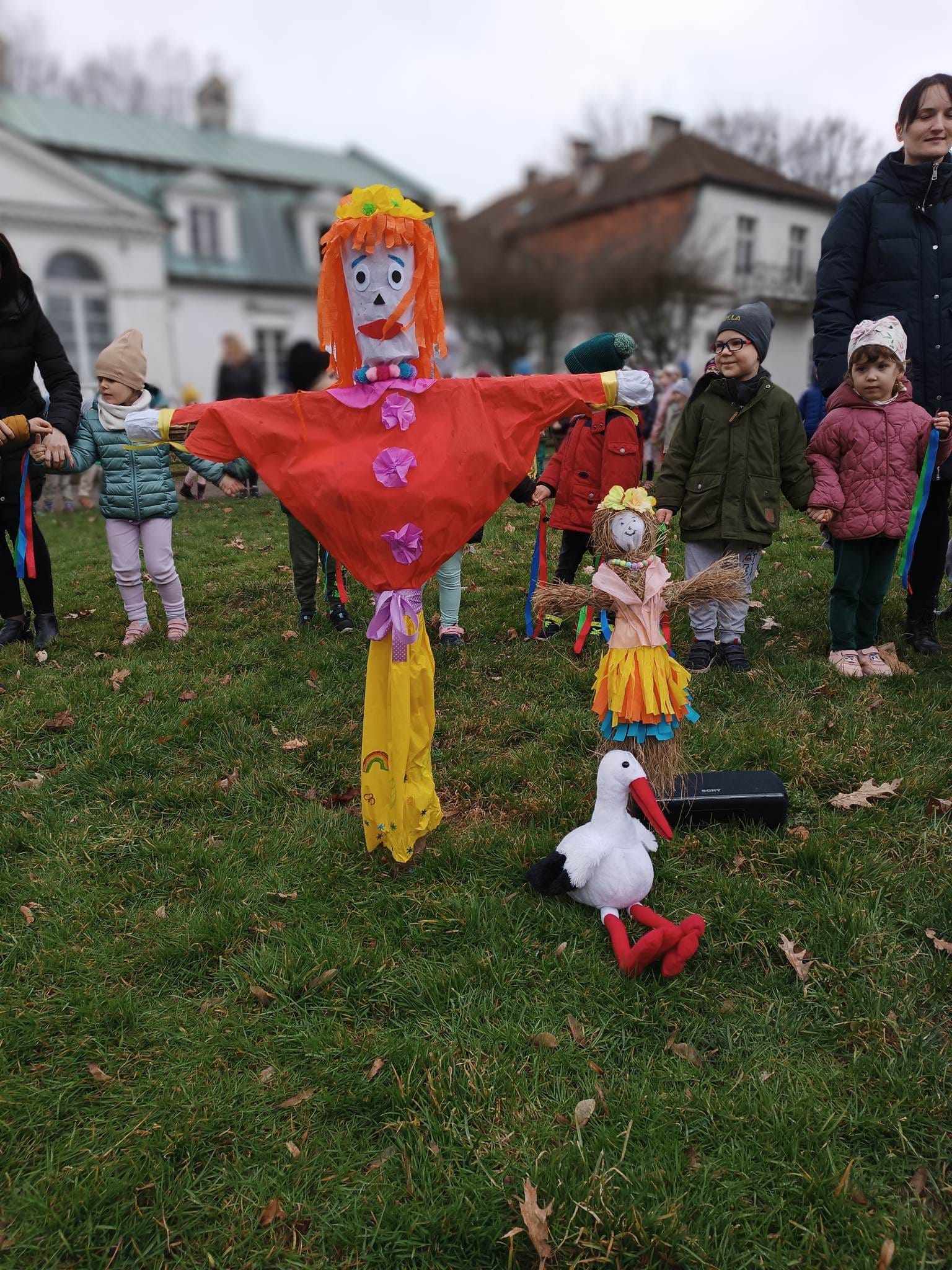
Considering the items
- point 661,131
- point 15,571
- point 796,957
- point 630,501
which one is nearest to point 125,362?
point 15,571

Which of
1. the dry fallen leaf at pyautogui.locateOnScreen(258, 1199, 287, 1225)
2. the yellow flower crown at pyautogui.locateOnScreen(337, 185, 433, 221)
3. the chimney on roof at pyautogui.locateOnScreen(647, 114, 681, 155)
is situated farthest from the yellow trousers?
the chimney on roof at pyautogui.locateOnScreen(647, 114, 681, 155)

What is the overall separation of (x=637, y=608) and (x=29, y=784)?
2.87 meters

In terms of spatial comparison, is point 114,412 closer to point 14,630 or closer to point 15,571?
point 15,571

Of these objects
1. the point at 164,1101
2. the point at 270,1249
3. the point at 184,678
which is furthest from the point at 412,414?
the point at 184,678

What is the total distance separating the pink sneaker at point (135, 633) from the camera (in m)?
A: 5.57

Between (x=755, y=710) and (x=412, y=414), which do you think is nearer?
(x=412, y=414)

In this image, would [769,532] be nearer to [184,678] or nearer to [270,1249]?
[184,678]

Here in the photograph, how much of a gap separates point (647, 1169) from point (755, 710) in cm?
262

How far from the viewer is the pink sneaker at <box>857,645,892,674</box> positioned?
15.3 feet

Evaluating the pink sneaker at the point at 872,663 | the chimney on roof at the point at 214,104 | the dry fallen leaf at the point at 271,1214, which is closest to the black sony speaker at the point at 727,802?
the pink sneaker at the point at 872,663

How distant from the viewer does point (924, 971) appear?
8.58ft

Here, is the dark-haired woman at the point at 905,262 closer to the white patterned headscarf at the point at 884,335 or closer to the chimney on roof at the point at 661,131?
the white patterned headscarf at the point at 884,335

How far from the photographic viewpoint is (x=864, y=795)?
349 cm

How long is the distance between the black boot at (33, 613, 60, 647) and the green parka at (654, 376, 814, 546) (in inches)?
164
